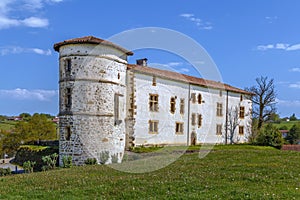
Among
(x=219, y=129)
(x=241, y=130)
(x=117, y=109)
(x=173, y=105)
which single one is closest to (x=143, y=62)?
(x=173, y=105)

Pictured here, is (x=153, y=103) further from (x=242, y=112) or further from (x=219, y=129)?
(x=242, y=112)

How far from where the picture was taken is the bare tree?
1893 inches

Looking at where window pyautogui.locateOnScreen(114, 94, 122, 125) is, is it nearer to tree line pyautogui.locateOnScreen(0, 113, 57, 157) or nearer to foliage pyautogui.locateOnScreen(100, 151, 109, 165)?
foliage pyautogui.locateOnScreen(100, 151, 109, 165)

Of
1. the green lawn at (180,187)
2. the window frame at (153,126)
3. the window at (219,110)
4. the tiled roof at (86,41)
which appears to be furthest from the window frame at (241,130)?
the green lawn at (180,187)

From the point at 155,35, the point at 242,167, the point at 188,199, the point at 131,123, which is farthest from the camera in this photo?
the point at 131,123

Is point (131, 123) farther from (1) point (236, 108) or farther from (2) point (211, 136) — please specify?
(1) point (236, 108)

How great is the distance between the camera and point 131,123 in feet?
109

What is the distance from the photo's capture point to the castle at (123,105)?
2791 cm

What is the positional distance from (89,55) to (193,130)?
64.9 feet

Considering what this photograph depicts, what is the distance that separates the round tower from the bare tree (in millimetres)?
24641

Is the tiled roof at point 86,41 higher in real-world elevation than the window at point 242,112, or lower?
higher

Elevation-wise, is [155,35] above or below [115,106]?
above

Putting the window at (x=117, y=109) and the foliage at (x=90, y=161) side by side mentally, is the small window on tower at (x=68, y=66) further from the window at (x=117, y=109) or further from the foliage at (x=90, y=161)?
the foliage at (x=90, y=161)

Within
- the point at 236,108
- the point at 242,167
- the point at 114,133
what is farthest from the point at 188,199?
the point at 236,108
